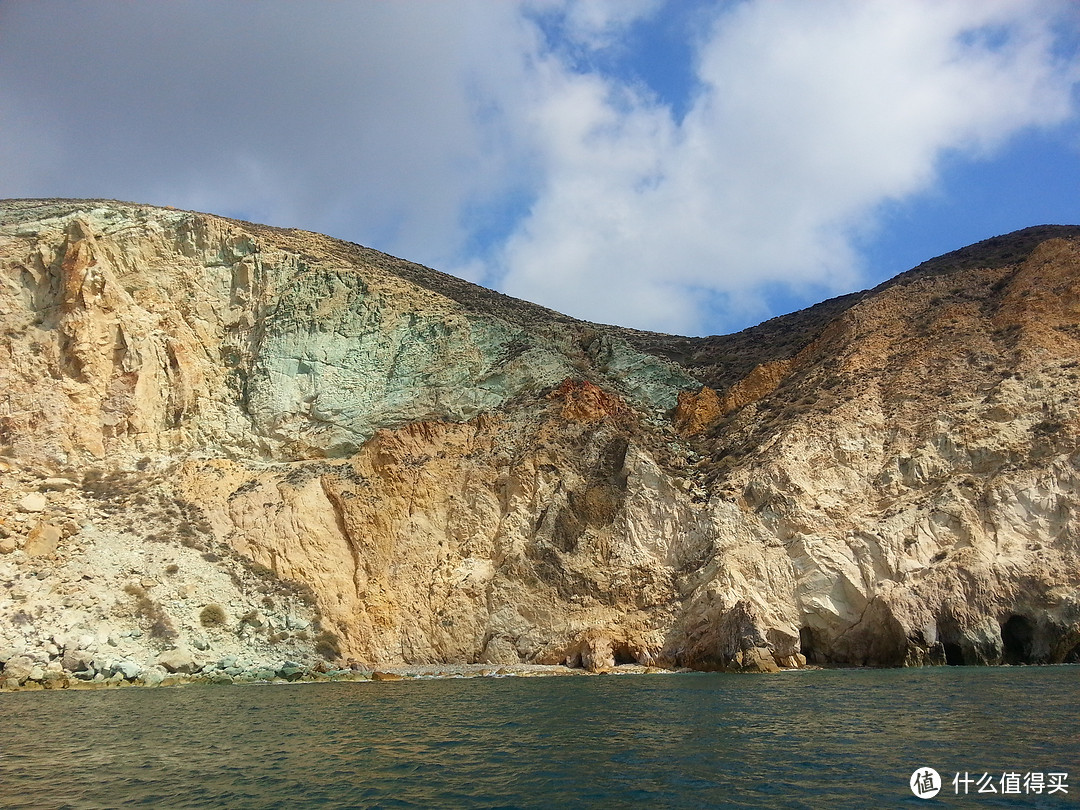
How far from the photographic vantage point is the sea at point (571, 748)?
9984 millimetres

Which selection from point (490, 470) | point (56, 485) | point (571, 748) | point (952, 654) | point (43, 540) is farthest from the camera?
point (490, 470)

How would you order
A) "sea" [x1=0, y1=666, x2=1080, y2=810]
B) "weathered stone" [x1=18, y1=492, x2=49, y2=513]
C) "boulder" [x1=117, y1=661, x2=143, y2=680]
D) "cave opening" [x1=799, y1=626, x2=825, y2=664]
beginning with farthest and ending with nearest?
"weathered stone" [x1=18, y1=492, x2=49, y2=513] → "cave opening" [x1=799, y1=626, x2=825, y2=664] → "boulder" [x1=117, y1=661, x2=143, y2=680] → "sea" [x1=0, y1=666, x2=1080, y2=810]

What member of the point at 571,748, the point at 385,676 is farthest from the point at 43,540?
the point at 571,748

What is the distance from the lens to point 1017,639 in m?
26.0

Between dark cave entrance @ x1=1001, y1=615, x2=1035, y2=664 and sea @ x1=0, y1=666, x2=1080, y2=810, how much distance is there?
410 cm

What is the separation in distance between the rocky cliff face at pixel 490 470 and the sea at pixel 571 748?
657 centimetres

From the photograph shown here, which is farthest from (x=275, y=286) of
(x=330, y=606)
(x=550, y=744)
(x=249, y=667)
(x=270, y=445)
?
(x=550, y=744)

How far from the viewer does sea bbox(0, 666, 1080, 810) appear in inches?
393

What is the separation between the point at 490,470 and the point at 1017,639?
70.4 feet

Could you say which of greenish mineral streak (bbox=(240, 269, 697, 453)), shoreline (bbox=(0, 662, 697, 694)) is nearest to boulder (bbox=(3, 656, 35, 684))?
shoreline (bbox=(0, 662, 697, 694))

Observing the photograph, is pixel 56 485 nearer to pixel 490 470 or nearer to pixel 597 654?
pixel 490 470

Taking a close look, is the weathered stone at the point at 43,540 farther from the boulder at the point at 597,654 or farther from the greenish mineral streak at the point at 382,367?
the boulder at the point at 597,654

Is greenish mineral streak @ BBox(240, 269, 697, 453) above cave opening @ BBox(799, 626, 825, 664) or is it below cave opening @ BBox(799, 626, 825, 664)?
above

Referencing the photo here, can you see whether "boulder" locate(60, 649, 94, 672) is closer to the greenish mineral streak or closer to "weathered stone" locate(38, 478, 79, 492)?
"weathered stone" locate(38, 478, 79, 492)
